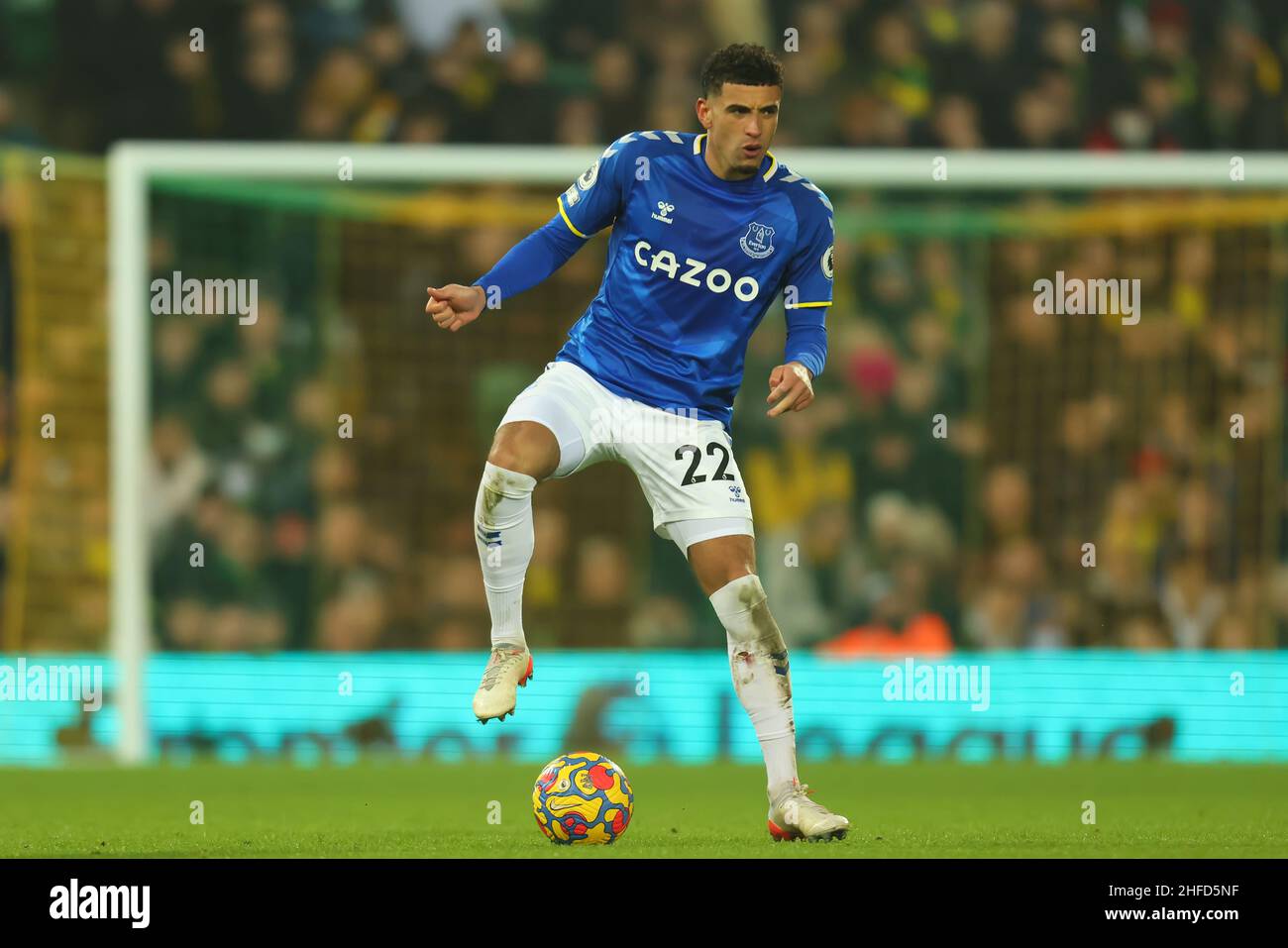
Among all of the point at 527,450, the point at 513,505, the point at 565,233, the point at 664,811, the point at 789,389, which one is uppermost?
the point at 565,233

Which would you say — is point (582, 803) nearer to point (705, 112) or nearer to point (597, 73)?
point (705, 112)

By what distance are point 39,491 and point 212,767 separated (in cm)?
261

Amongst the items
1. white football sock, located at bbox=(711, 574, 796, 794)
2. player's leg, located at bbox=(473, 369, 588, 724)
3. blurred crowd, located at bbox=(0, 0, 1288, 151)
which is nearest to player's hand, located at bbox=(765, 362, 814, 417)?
white football sock, located at bbox=(711, 574, 796, 794)

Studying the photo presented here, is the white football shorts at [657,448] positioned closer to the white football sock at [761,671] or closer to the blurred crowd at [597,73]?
the white football sock at [761,671]

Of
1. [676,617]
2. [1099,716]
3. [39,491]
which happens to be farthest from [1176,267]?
[39,491]

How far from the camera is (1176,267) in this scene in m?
13.2

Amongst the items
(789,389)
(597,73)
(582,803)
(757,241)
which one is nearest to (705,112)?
(757,241)

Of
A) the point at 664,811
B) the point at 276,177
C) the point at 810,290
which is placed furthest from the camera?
the point at 276,177

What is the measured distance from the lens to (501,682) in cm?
670

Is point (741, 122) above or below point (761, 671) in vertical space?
above

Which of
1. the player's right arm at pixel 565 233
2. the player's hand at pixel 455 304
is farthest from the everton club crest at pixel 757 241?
the player's hand at pixel 455 304

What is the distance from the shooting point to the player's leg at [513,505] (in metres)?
6.74

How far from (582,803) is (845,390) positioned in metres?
7.17

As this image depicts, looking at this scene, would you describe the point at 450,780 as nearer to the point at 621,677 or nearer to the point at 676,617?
the point at 621,677
